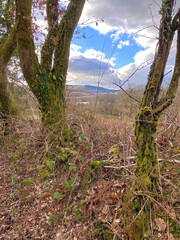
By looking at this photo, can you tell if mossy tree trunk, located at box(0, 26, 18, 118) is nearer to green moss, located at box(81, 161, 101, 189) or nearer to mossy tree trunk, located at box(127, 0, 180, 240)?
green moss, located at box(81, 161, 101, 189)

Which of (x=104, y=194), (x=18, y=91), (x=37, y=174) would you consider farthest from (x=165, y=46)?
(x=18, y=91)

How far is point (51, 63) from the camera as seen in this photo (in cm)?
369

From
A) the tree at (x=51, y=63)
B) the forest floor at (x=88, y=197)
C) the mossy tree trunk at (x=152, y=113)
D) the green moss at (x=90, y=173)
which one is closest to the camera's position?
the mossy tree trunk at (x=152, y=113)

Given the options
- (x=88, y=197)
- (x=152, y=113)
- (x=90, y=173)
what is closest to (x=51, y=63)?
(x=90, y=173)

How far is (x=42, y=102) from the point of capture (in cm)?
354

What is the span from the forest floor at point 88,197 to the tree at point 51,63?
93 centimetres

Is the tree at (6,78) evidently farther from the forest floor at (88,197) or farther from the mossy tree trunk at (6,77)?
the forest floor at (88,197)

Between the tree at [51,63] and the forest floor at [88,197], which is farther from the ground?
the tree at [51,63]

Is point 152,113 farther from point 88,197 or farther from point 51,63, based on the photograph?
point 51,63

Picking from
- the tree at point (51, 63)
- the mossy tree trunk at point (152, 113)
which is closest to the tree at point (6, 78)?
the tree at point (51, 63)

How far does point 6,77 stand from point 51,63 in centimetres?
236

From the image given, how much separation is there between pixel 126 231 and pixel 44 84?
327cm

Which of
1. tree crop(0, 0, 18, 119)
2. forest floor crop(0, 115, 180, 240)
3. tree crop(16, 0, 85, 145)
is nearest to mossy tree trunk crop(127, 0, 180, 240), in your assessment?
forest floor crop(0, 115, 180, 240)

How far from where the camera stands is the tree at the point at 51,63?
3.19 m
